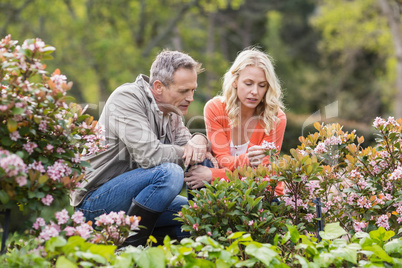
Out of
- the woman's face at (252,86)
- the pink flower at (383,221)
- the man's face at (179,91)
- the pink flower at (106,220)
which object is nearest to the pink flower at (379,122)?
the pink flower at (383,221)

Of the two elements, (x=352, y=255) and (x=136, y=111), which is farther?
(x=136, y=111)

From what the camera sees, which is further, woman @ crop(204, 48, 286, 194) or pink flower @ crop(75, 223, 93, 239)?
woman @ crop(204, 48, 286, 194)

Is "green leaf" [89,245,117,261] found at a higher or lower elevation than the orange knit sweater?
lower

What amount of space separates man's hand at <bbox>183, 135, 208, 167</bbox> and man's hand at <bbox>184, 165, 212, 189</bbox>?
0.06 m

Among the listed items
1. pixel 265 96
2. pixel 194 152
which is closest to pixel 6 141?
pixel 194 152

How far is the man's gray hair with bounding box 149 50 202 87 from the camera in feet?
11.1

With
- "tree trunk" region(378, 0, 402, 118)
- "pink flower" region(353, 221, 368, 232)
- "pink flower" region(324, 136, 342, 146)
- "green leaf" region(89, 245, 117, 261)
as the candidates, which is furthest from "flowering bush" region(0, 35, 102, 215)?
"tree trunk" region(378, 0, 402, 118)

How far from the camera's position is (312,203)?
119 inches

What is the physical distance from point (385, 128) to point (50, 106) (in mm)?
2145

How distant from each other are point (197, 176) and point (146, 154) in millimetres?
411

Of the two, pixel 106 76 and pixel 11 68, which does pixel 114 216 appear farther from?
pixel 106 76

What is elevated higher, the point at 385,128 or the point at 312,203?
the point at 385,128

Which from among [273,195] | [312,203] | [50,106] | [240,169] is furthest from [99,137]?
[312,203]

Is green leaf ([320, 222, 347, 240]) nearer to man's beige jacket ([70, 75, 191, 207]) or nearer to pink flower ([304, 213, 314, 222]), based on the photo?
pink flower ([304, 213, 314, 222])
